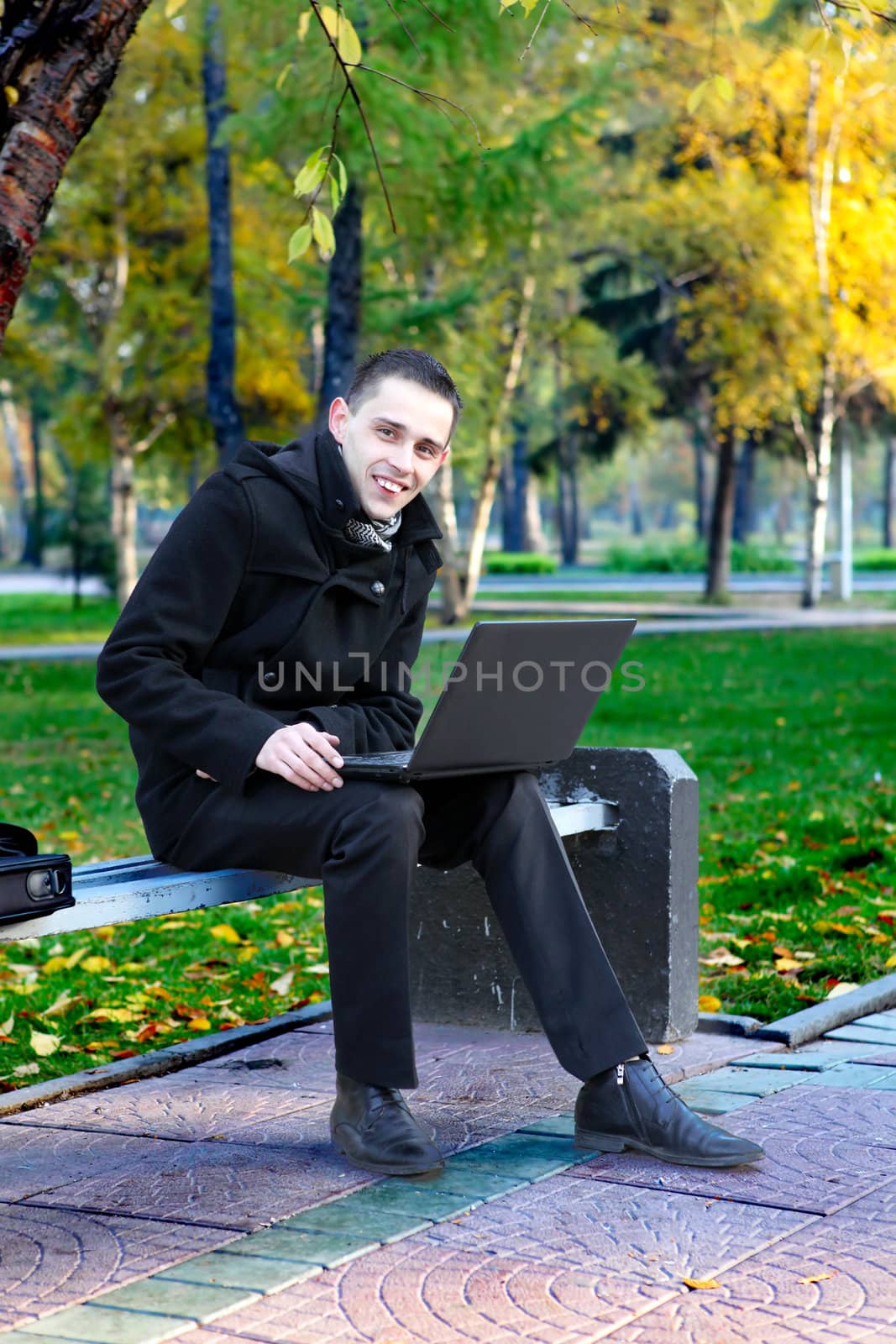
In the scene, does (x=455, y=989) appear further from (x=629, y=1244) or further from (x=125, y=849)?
(x=125, y=849)

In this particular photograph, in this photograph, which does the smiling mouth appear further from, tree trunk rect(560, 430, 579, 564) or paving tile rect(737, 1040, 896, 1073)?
tree trunk rect(560, 430, 579, 564)

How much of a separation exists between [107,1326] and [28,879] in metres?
0.83

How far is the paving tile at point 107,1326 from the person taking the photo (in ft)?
8.65

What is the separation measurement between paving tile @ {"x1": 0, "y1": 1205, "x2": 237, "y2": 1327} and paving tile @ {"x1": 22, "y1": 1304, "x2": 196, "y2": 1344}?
5cm

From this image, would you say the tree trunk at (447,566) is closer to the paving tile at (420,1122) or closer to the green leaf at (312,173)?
the green leaf at (312,173)

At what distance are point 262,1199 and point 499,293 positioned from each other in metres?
21.4

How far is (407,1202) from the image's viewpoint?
329 centimetres

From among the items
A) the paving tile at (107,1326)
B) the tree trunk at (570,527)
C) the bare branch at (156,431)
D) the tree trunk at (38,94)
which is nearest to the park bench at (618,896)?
the paving tile at (107,1326)

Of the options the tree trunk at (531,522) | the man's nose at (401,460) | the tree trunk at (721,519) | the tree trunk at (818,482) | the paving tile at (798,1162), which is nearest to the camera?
the paving tile at (798,1162)

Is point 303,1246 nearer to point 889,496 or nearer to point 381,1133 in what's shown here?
point 381,1133

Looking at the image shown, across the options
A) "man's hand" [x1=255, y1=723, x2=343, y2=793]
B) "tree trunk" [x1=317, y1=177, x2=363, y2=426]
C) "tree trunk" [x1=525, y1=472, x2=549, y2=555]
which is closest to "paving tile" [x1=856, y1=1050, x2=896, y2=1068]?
"man's hand" [x1=255, y1=723, x2=343, y2=793]

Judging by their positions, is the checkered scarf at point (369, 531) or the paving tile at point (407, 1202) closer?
the paving tile at point (407, 1202)

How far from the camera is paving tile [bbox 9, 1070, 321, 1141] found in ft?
12.8

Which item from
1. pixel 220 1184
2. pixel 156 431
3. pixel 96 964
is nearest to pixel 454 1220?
pixel 220 1184
